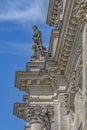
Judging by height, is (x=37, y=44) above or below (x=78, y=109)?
above

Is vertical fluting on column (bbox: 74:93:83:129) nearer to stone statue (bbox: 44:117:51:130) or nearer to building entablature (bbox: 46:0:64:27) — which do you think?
stone statue (bbox: 44:117:51:130)

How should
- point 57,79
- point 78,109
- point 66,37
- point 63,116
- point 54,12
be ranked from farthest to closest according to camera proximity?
point 54,12 < point 57,79 < point 63,116 < point 66,37 < point 78,109

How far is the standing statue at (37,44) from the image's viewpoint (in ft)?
141

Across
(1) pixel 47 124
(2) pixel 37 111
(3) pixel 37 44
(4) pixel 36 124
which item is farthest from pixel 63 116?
(3) pixel 37 44

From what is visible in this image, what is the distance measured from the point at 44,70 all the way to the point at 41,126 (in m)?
3.39

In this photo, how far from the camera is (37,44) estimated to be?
43406 millimetres

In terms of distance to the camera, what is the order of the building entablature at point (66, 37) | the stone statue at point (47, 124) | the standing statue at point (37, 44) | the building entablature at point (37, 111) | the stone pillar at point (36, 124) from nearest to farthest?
the building entablature at point (66, 37), the stone statue at point (47, 124), the building entablature at point (37, 111), the stone pillar at point (36, 124), the standing statue at point (37, 44)

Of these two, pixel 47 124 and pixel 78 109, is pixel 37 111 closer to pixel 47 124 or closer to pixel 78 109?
pixel 47 124

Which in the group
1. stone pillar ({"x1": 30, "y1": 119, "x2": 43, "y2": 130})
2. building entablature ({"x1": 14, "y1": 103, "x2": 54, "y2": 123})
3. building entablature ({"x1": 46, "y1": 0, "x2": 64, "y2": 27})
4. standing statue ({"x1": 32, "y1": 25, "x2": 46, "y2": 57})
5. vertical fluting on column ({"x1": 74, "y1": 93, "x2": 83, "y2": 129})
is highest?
building entablature ({"x1": 46, "y1": 0, "x2": 64, "y2": 27})

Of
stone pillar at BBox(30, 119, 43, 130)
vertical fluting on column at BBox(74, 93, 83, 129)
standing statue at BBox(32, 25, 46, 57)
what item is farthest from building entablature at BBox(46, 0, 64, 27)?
vertical fluting on column at BBox(74, 93, 83, 129)

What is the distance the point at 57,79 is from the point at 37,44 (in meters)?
6.36

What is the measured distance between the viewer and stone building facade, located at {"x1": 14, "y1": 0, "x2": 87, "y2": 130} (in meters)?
31.2

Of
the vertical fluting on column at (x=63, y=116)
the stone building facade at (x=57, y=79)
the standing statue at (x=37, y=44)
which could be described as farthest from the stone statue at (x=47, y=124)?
the standing statue at (x=37, y=44)

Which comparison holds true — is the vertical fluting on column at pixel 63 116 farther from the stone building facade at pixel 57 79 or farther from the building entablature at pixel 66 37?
the building entablature at pixel 66 37
